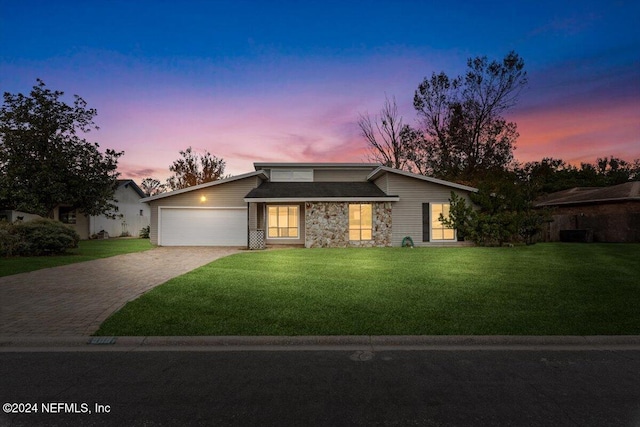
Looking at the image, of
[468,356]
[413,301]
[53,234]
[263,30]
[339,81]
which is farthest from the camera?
[339,81]

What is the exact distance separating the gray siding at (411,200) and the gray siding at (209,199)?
9.07 metres

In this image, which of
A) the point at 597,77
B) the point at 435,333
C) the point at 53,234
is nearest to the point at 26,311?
the point at 435,333

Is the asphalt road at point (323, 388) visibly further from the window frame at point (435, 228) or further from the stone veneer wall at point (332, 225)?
the window frame at point (435, 228)

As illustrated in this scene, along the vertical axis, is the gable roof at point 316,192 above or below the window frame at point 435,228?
above

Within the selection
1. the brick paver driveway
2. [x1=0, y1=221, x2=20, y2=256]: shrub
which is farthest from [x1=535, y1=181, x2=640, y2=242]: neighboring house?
[x1=0, y1=221, x2=20, y2=256]: shrub

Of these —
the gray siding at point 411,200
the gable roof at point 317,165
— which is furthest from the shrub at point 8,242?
the gray siding at point 411,200

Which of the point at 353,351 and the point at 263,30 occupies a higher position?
the point at 263,30

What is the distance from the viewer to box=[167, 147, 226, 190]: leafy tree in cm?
4131

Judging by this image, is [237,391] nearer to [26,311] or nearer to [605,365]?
[605,365]

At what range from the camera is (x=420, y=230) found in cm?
1866

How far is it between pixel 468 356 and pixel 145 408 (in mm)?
3610

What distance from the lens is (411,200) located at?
61.5 feet

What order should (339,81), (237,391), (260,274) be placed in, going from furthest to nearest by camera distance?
(339,81) → (260,274) → (237,391)

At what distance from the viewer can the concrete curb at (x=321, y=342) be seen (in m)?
4.38
